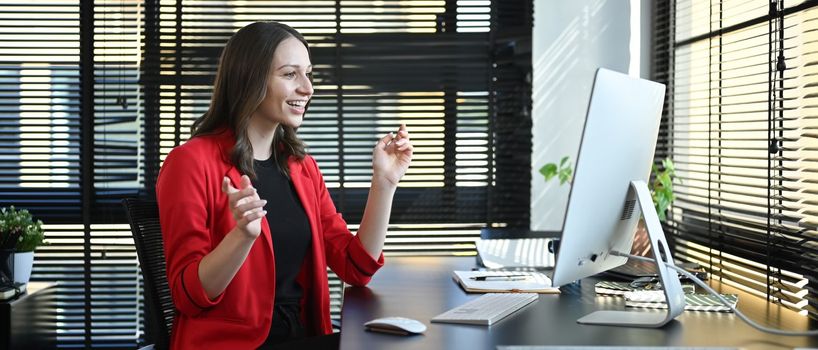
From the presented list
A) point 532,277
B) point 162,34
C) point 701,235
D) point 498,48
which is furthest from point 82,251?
point 701,235

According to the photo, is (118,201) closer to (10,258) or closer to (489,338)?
(10,258)

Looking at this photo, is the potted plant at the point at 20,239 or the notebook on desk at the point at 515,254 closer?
the notebook on desk at the point at 515,254

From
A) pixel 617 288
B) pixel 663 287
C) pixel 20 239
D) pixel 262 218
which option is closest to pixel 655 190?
pixel 617 288

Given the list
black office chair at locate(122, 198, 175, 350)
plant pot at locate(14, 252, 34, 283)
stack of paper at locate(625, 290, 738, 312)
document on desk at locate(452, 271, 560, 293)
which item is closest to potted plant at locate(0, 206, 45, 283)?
plant pot at locate(14, 252, 34, 283)

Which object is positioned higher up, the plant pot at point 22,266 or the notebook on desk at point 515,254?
the notebook on desk at point 515,254

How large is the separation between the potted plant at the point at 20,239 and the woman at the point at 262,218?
4.13 ft

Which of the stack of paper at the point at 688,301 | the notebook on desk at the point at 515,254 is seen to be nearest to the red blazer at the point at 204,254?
the notebook on desk at the point at 515,254

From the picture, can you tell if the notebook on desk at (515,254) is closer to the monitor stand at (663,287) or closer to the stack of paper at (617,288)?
the stack of paper at (617,288)

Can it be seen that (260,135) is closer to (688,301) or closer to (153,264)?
(153,264)

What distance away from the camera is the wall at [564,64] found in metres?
4.08

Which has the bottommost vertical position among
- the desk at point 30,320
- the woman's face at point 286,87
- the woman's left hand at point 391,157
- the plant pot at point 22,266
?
the desk at point 30,320

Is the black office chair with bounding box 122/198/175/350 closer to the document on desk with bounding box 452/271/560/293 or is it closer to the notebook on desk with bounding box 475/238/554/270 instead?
the document on desk with bounding box 452/271/560/293

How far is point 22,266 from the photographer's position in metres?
3.40

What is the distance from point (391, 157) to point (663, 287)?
924 millimetres
